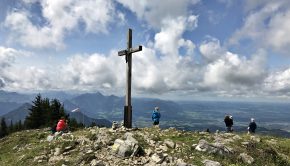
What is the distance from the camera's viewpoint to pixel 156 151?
1781cm

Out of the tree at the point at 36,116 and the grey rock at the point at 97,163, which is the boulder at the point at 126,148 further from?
the tree at the point at 36,116

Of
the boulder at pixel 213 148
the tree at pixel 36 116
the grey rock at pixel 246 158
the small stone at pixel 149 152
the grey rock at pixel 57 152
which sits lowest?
the tree at pixel 36 116

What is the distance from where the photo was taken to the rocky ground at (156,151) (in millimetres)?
16859

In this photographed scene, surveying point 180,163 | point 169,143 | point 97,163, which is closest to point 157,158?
point 180,163

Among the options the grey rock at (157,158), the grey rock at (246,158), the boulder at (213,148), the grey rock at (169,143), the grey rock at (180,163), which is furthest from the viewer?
the grey rock at (169,143)

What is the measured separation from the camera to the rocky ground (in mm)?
16859

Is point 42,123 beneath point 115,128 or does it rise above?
beneath

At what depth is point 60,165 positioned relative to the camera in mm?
17844

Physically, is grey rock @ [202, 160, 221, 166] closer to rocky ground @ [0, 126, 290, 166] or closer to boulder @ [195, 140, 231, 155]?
rocky ground @ [0, 126, 290, 166]

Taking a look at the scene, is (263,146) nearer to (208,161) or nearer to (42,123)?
(208,161)

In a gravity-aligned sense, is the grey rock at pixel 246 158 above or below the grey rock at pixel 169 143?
below

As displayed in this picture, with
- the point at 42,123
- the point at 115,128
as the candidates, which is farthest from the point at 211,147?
the point at 42,123

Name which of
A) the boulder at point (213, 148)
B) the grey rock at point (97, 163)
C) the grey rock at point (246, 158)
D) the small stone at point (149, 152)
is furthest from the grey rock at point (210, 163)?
the grey rock at point (97, 163)

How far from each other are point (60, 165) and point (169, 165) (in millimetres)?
6336
